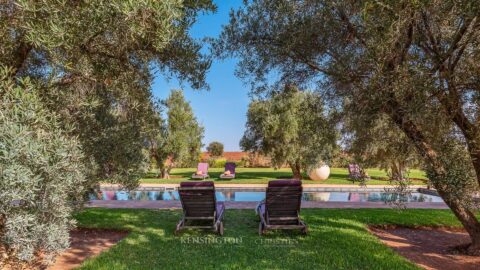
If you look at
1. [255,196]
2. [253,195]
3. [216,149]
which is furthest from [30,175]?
[216,149]

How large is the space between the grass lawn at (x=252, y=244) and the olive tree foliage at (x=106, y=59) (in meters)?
1.76

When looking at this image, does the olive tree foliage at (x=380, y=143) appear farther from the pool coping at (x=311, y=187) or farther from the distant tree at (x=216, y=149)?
the distant tree at (x=216, y=149)

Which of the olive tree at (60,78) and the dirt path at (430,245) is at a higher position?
the olive tree at (60,78)

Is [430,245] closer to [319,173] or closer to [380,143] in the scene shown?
[380,143]

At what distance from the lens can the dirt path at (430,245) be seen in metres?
6.06

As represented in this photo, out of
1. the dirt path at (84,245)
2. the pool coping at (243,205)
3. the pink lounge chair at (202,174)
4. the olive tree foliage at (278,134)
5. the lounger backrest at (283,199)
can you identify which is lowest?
the dirt path at (84,245)

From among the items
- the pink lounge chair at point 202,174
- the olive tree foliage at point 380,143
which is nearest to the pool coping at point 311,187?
the pink lounge chair at point 202,174

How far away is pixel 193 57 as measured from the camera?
215 inches

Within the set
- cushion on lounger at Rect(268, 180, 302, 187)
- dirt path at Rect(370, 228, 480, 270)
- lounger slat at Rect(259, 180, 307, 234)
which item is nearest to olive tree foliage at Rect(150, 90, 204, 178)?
lounger slat at Rect(259, 180, 307, 234)

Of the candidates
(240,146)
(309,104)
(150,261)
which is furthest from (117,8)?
(240,146)

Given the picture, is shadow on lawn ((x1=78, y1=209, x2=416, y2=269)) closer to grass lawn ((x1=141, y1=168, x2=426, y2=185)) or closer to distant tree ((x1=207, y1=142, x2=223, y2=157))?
grass lawn ((x1=141, y1=168, x2=426, y2=185))

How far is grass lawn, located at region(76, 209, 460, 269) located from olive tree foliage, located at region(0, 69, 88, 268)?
7.61ft

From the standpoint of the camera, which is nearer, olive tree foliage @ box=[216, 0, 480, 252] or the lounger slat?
olive tree foliage @ box=[216, 0, 480, 252]

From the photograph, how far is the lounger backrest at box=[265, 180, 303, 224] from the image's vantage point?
7590mm
